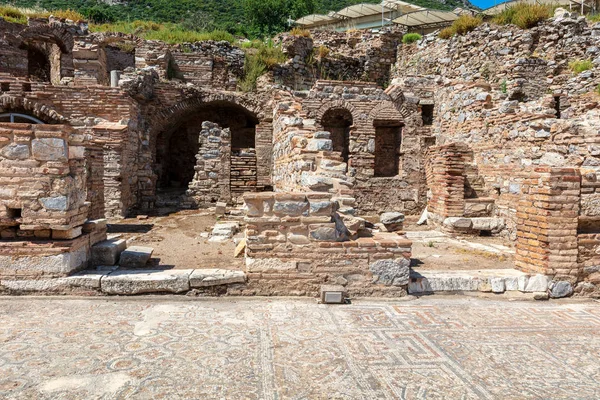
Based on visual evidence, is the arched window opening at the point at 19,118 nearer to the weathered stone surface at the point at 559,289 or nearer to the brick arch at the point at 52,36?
the brick arch at the point at 52,36

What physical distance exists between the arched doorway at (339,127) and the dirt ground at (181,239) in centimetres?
478

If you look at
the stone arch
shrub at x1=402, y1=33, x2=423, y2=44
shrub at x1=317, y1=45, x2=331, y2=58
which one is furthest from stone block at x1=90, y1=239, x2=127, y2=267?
shrub at x1=402, y1=33, x2=423, y2=44

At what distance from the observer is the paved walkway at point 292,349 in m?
2.78

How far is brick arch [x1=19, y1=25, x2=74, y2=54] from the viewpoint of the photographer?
17.7 metres

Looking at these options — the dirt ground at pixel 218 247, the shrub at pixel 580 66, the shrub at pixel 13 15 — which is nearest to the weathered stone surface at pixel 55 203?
the dirt ground at pixel 218 247

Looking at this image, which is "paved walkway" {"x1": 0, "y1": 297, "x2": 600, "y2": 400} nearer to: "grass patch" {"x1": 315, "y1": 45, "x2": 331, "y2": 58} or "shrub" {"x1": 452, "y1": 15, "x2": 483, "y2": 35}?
"shrub" {"x1": 452, "y1": 15, "x2": 483, "y2": 35}

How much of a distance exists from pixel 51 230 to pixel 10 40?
17.4 metres

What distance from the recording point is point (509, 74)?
543 inches

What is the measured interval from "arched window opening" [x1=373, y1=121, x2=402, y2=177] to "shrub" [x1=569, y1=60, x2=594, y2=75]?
18.9 feet

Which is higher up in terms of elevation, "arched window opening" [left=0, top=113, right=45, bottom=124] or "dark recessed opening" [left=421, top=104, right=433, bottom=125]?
"dark recessed opening" [left=421, top=104, right=433, bottom=125]

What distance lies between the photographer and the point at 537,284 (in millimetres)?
4996

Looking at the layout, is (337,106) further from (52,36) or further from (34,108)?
(52,36)

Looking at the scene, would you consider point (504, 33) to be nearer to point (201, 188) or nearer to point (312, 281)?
point (201, 188)

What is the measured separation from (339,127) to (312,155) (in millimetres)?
7552
